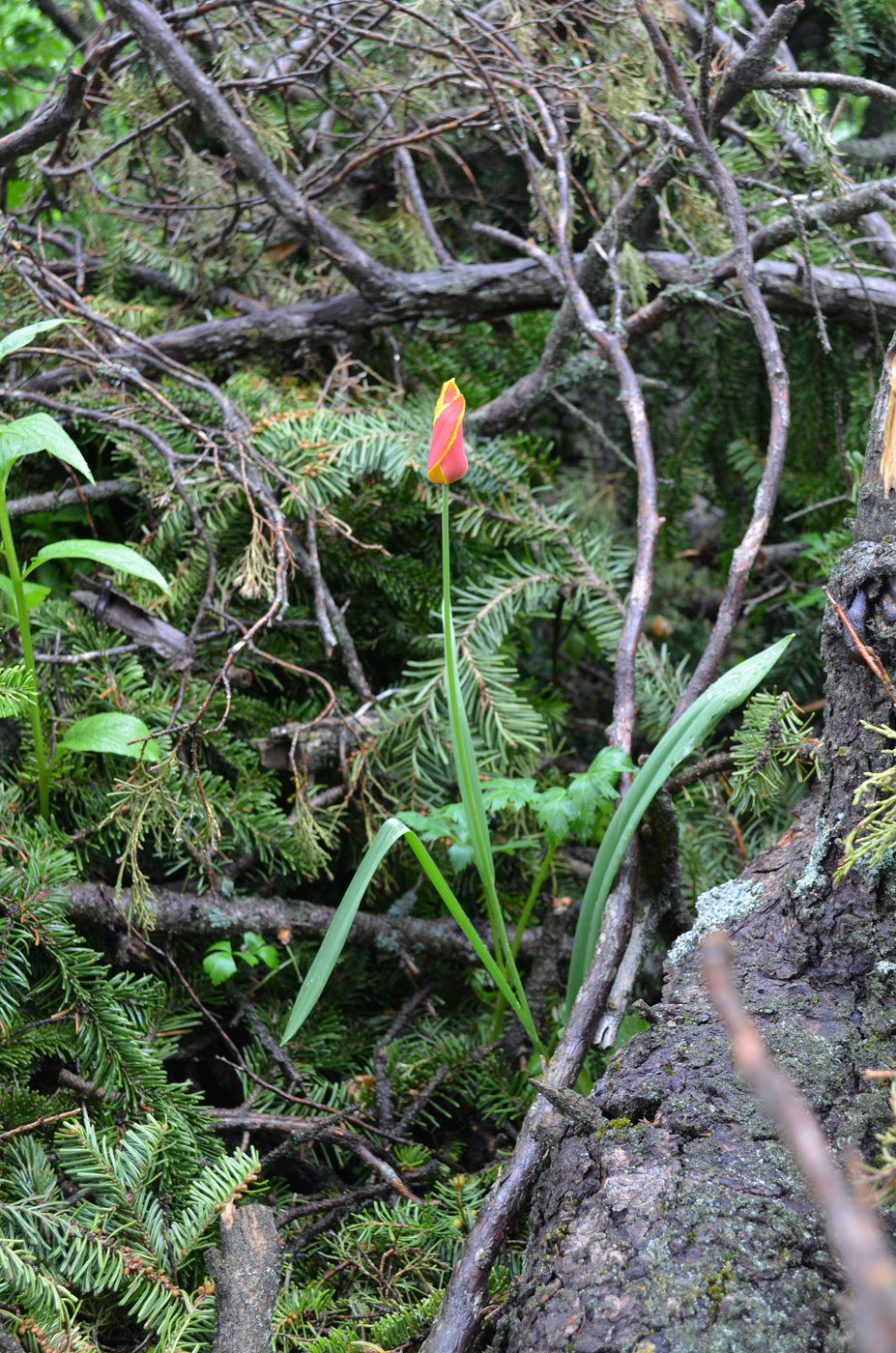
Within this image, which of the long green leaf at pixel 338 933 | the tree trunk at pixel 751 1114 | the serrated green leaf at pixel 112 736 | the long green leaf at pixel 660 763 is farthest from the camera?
the serrated green leaf at pixel 112 736

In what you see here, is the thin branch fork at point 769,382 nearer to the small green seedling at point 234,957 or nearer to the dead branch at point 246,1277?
the small green seedling at point 234,957

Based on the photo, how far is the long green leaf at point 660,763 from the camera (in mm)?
913

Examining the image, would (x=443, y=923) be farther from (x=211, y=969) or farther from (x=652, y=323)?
(x=652, y=323)

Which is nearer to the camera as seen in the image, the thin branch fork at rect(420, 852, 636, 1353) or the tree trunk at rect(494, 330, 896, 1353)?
the tree trunk at rect(494, 330, 896, 1353)

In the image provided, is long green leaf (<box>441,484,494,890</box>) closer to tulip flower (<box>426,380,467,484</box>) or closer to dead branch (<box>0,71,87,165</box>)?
tulip flower (<box>426,380,467,484</box>)

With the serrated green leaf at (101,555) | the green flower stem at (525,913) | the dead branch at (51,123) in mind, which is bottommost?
the green flower stem at (525,913)

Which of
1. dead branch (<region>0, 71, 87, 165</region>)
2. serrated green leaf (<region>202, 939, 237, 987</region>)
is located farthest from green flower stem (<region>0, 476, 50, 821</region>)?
dead branch (<region>0, 71, 87, 165</region>)

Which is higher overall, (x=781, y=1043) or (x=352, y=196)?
(x=352, y=196)

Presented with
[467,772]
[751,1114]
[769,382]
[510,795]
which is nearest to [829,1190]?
[751,1114]

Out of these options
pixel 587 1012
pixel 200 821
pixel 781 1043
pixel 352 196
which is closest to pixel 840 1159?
pixel 781 1043

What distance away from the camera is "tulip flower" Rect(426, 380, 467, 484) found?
34.9 inches

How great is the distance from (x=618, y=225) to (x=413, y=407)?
0.45 m

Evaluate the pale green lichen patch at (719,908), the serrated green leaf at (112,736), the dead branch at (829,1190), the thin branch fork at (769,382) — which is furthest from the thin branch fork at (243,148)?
the dead branch at (829,1190)

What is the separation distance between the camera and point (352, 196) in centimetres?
200
